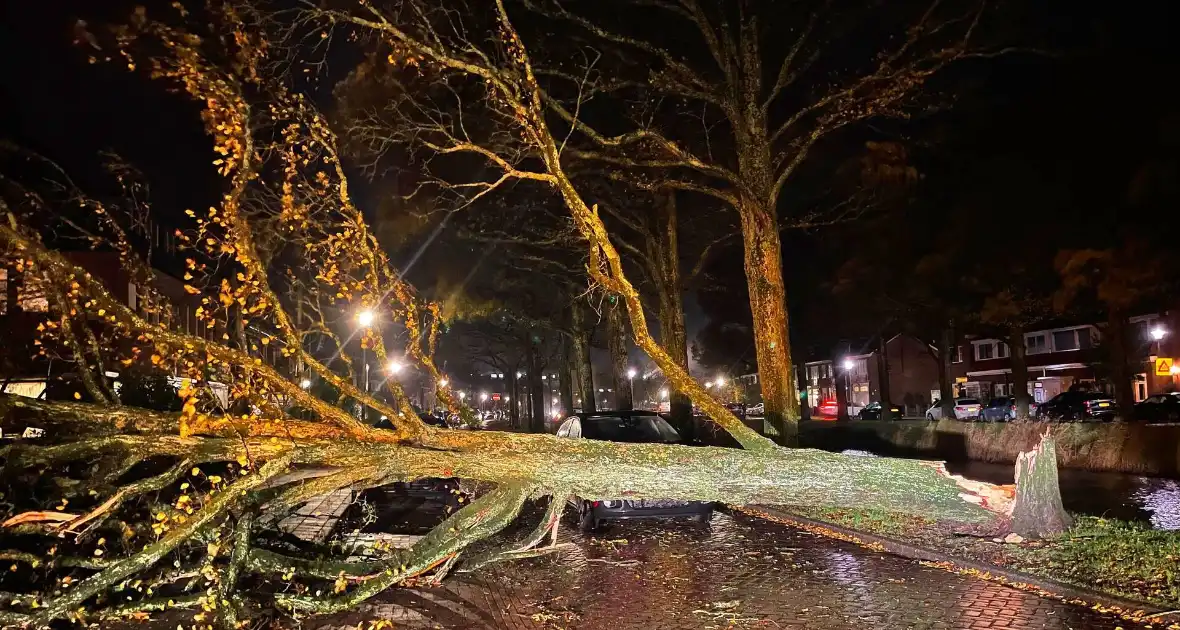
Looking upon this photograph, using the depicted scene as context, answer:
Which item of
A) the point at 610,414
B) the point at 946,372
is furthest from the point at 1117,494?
the point at 946,372

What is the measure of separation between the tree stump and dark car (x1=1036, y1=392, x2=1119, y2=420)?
2642 cm

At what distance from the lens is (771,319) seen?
1310 cm

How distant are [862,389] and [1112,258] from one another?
56.4 metres

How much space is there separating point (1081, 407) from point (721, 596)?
33.4 m

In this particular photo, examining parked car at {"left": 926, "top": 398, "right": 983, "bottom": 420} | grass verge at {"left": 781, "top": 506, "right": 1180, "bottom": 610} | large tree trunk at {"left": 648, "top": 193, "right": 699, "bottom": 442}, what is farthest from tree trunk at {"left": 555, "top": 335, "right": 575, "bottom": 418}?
grass verge at {"left": 781, "top": 506, "right": 1180, "bottom": 610}

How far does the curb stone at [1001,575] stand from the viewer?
20.0ft

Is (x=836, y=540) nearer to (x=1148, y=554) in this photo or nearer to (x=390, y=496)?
(x=1148, y=554)

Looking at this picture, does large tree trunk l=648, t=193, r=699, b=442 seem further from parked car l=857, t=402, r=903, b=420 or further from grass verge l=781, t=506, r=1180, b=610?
parked car l=857, t=402, r=903, b=420

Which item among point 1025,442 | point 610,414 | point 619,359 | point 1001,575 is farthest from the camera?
point 619,359

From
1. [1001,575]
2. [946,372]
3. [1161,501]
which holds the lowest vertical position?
[1161,501]

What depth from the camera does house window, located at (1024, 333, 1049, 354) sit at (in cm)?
5369

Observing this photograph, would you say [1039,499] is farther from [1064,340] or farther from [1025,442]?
[1064,340]

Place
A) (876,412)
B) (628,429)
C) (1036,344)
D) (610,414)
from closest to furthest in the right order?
1. (628,429)
2. (610,414)
3. (876,412)
4. (1036,344)

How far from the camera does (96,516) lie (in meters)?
6.18
